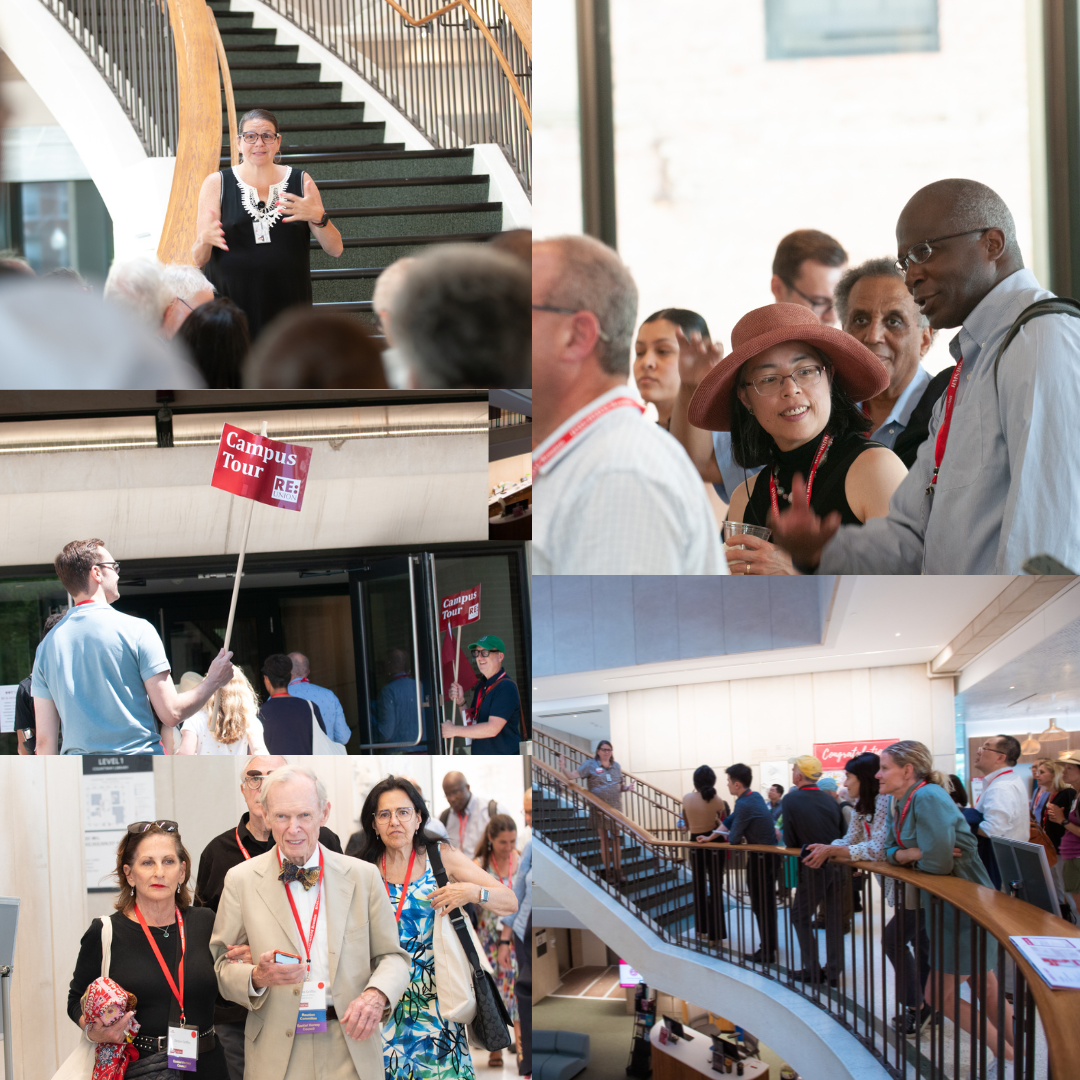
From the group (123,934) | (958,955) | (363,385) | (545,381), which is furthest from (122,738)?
(958,955)

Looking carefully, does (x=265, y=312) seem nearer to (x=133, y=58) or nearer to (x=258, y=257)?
(x=258, y=257)

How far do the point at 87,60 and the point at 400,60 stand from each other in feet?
3.70

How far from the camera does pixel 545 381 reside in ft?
13.4

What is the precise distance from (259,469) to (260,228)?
2.91 ft

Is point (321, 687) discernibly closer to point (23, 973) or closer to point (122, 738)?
point (122, 738)

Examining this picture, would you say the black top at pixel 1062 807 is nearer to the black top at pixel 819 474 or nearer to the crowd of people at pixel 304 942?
the black top at pixel 819 474

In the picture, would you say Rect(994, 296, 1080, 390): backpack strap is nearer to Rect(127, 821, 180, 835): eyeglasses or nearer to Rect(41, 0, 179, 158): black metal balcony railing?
Rect(41, 0, 179, 158): black metal balcony railing

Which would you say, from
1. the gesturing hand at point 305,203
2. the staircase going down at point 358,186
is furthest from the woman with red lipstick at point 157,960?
the gesturing hand at point 305,203

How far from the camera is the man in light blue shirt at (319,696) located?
412 cm

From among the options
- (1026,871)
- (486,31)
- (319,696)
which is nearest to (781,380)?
(486,31)

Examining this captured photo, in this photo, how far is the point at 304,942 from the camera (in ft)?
12.9

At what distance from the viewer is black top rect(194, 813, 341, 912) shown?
395 centimetres

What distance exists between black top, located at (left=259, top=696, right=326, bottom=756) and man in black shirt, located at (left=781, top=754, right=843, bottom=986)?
1772 mm

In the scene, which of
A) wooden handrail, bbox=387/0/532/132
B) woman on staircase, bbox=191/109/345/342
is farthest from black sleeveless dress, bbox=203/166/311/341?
wooden handrail, bbox=387/0/532/132
